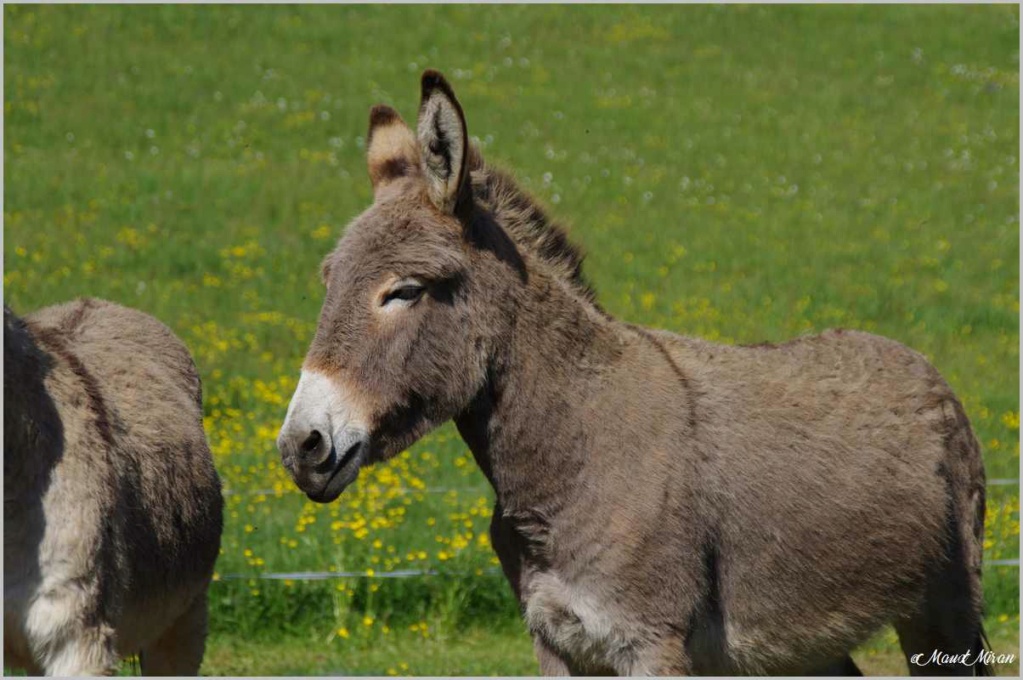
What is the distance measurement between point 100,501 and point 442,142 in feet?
5.00

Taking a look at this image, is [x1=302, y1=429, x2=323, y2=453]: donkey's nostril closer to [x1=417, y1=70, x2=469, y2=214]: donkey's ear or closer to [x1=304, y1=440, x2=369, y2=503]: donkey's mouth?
[x1=304, y1=440, x2=369, y2=503]: donkey's mouth

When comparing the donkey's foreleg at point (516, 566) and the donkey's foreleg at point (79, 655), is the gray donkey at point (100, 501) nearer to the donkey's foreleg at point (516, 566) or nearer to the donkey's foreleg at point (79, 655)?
the donkey's foreleg at point (79, 655)

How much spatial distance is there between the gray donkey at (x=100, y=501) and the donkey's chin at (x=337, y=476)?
2.24 feet

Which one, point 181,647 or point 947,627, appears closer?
point 947,627

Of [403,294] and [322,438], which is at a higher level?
[403,294]

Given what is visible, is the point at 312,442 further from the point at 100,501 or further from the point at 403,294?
the point at 100,501

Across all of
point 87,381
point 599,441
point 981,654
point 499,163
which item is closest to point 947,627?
point 981,654

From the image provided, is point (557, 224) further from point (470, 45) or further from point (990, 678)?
point (470, 45)

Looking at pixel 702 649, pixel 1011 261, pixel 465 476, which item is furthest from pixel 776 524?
pixel 1011 261

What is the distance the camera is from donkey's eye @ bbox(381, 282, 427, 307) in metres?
3.99

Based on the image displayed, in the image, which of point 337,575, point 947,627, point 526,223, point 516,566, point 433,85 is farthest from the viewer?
point 337,575

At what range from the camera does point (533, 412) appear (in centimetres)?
419

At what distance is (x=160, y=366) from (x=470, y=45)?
18806 millimetres

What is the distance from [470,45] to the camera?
23.4 meters
